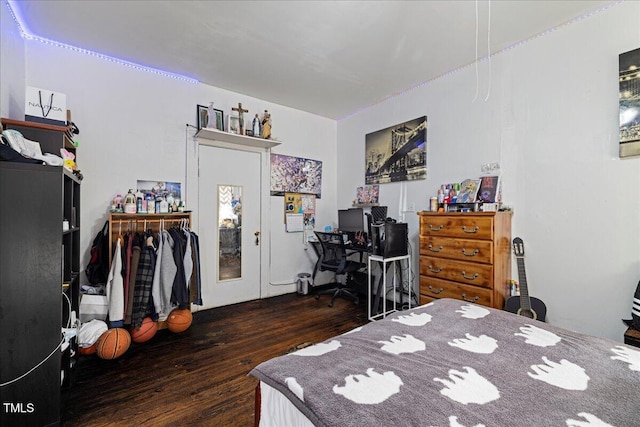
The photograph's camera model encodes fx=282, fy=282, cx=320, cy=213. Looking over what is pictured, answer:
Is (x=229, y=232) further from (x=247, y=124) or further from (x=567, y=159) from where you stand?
(x=567, y=159)

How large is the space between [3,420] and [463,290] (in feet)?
10.4

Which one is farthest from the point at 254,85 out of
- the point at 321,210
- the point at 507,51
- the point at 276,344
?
the point at 276,344

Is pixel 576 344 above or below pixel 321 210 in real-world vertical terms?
below

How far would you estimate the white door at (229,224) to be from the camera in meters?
3.62

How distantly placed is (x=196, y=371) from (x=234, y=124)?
2.78m

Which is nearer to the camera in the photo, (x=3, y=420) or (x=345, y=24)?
(x=3, y=420)

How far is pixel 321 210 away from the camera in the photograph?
4.70 m

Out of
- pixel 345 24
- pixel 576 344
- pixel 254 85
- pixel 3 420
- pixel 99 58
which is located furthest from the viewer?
pixel 254 85

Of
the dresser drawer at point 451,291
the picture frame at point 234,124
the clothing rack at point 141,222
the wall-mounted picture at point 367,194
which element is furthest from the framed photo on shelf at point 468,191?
the clothing rack at point 141,222

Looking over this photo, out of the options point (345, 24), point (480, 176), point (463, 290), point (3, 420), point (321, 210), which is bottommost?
point (3, 420)

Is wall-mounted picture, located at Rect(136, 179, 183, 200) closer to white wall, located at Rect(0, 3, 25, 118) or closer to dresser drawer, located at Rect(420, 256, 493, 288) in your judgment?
white wall, located at Rect(0, 3, 25, 118)

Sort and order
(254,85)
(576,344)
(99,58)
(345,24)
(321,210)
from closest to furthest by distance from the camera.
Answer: (576,344), (345,24), (99,58), (254,85), (321,210)

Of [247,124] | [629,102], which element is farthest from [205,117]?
[629,102]

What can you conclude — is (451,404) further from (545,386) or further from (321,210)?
(321,210)
